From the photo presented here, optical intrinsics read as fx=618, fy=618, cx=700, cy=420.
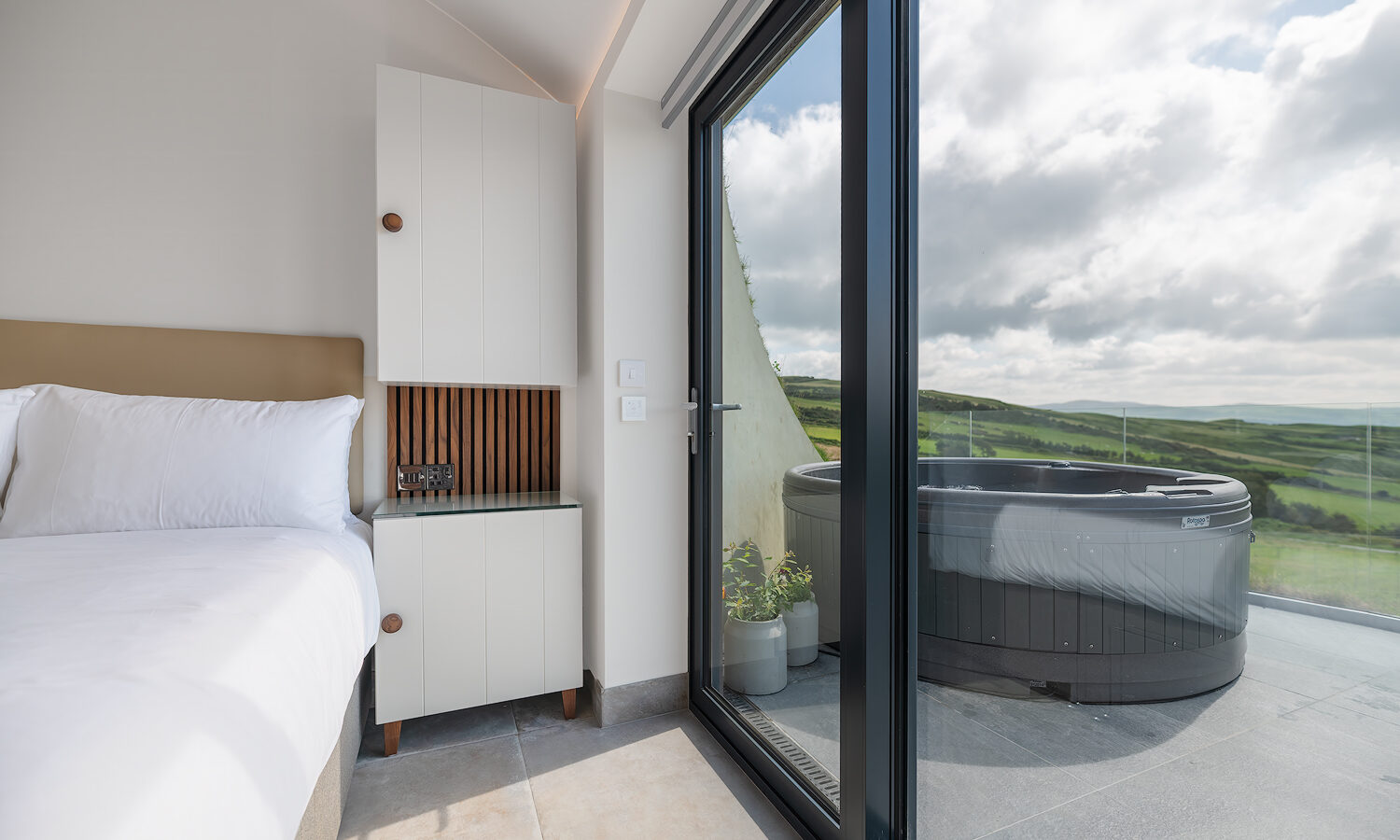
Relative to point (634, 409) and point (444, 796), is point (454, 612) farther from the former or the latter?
point (634, 409)

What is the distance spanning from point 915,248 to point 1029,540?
59cm

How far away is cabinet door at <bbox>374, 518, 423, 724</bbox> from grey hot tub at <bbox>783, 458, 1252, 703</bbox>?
1459 mm

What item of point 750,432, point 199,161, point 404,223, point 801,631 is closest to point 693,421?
point 750,432

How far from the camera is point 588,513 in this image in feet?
7.14

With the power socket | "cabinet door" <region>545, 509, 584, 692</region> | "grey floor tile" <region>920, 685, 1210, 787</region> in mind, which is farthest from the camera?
the power socket

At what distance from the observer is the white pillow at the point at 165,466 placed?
1.59 m

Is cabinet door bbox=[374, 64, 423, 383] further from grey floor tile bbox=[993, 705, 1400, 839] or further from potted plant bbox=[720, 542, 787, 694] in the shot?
grey floor tile bbox=[993, 705, 1400, 839]

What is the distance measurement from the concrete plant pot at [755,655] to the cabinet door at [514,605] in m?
0.62

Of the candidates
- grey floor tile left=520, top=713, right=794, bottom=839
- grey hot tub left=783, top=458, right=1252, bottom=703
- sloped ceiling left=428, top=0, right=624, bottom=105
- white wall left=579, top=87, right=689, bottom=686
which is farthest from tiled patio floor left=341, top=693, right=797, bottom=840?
sloped ceiling left=428, top=0, right=624, bottom=105

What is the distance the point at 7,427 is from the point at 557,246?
1589mm

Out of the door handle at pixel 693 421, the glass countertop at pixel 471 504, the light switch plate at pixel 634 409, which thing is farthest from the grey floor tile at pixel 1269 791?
the glass countertop at pixel 471 504

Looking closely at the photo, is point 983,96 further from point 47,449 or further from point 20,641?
point 47,449

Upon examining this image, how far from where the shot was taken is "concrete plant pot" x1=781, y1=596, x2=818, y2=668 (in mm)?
1562

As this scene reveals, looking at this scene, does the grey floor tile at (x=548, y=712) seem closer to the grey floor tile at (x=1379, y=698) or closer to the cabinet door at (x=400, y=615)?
the cabinet door at (x=400, y=615)
